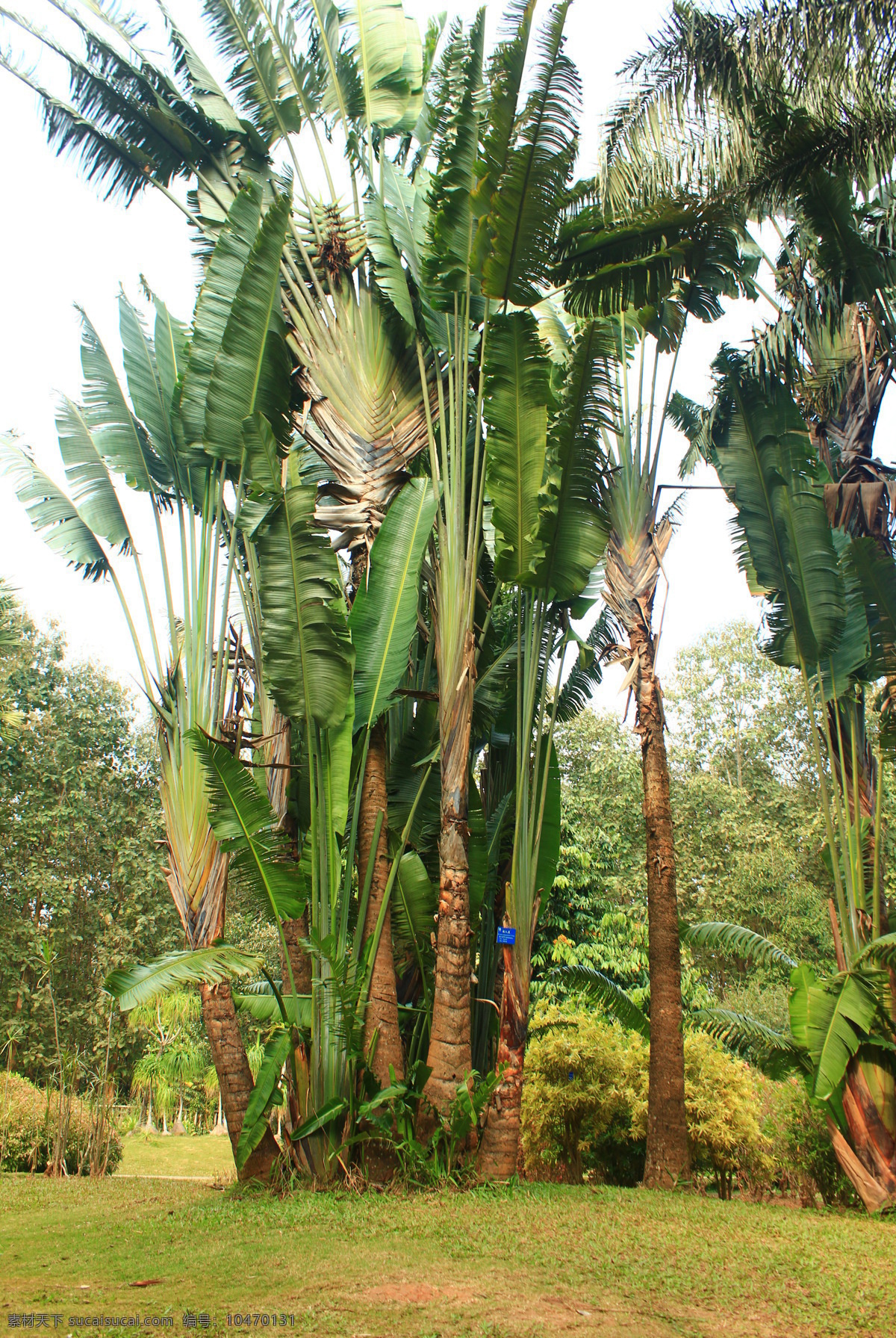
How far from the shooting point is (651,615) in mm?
9242

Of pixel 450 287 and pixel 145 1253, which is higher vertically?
pixel 450 287

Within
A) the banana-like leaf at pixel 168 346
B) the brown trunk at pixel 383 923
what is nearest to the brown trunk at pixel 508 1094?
the brown trunk at pixel 383 923

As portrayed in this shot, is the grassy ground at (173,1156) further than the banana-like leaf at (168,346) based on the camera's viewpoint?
Yes

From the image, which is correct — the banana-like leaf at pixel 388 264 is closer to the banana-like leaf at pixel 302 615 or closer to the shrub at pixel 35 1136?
the banana-like leaf at pixel 302 615

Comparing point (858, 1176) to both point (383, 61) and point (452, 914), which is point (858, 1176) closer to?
point (452, 914)

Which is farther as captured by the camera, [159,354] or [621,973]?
[621,973]

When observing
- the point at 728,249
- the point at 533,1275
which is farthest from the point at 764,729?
the point at 533,1275

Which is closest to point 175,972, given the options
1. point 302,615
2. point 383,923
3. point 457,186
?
point 383,923

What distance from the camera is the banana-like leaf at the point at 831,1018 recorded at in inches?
314

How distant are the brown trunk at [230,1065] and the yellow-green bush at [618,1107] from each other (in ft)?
9.64

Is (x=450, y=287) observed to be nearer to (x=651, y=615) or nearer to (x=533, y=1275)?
(x=651, y=615)

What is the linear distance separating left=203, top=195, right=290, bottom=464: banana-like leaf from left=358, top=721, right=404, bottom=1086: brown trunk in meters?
3.30

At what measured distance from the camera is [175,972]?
22.5 ft

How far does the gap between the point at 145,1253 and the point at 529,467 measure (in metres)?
6.72
